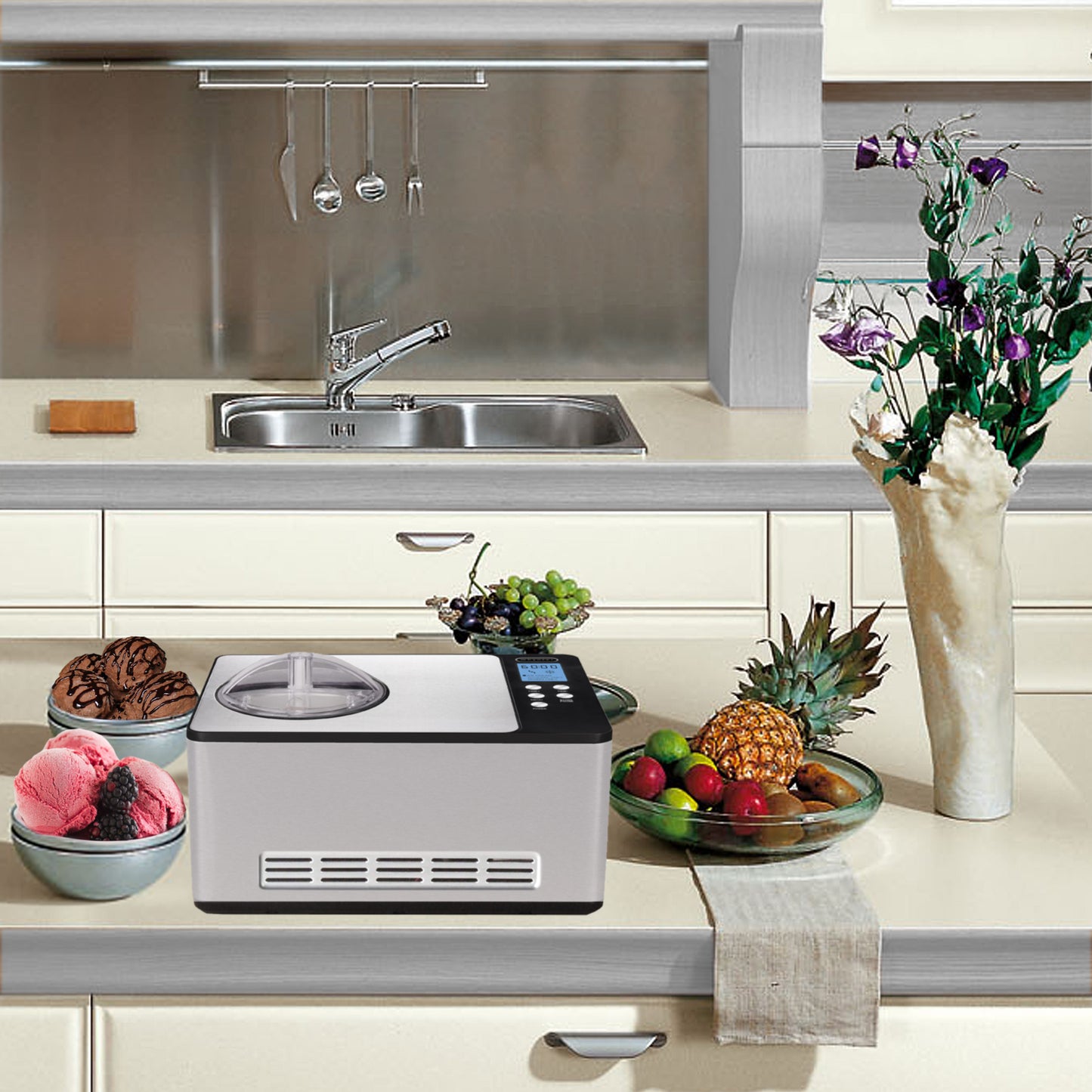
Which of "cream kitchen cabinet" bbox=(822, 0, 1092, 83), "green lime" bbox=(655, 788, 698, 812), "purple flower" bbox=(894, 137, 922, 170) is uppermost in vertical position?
"cream kitchen cabinet" bbox=(822, 0, 1092, 83)

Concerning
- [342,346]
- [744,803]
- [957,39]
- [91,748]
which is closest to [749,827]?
[744,803]

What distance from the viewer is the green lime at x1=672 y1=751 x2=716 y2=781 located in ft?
4.47

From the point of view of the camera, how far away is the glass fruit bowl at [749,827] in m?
1.31

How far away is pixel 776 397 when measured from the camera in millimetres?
3465

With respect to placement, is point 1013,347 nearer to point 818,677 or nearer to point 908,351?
point 908,351

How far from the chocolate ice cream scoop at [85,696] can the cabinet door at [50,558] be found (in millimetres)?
1480

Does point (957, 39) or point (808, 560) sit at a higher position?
point (957, 39)

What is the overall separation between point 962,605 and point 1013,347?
8.8 inches

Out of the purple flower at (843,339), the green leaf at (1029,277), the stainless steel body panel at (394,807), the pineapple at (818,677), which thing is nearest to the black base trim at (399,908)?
the stainless steel body panel at (394,807)

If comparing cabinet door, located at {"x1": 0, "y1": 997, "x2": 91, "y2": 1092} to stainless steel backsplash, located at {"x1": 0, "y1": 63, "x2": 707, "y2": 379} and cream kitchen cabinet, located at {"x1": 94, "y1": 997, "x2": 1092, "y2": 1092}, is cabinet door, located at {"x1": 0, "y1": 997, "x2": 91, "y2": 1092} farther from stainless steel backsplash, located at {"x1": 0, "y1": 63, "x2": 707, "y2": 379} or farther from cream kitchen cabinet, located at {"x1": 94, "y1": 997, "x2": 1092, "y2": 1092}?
stainless steel backsplash, located at {"x1": 0, "y1": 63, "x2": 707, "y2": 379}

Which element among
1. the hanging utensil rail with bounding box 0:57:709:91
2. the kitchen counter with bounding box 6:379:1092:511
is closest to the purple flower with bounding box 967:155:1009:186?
the kitchen counter with bounding box 6:379:1092:511

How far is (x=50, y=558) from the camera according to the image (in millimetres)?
2982

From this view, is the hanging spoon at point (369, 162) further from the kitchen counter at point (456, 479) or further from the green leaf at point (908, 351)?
the green leaf at point (908, 351)

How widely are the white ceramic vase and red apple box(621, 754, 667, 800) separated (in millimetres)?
229
